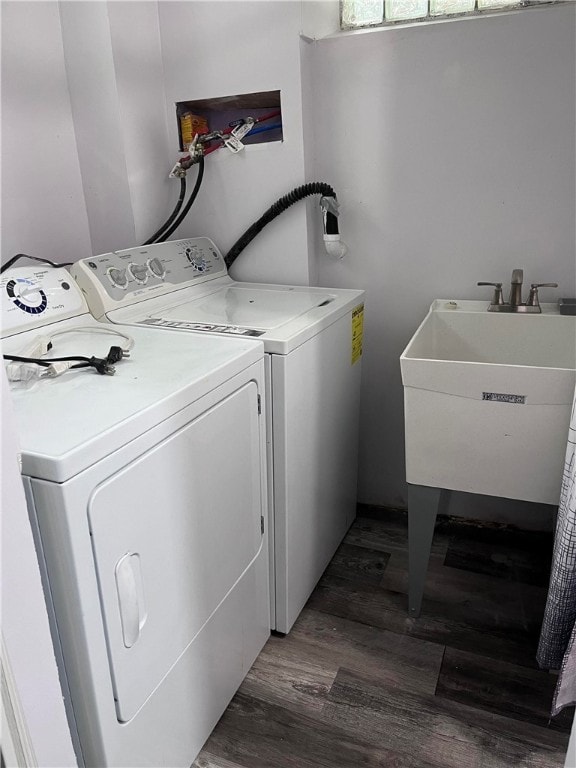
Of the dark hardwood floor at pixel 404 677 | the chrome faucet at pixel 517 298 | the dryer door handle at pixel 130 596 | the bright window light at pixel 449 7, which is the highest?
the bright window light at pixel 449 7

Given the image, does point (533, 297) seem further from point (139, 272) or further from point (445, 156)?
point (139, 272)

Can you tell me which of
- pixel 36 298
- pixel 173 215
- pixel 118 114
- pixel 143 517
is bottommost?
pixel 143 517

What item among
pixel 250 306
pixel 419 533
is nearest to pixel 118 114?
pixel 250 306

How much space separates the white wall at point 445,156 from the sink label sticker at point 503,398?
24.4 inches

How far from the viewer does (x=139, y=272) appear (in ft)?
Answer: 5.78

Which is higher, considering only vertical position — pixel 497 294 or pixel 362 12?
pixel 362 12

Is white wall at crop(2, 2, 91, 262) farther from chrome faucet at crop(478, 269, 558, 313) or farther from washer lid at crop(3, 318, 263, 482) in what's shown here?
chrome faucet at crop(478, 269, 558, 313)

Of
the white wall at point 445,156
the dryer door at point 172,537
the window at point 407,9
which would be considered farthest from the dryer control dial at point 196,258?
the window at point 407,9

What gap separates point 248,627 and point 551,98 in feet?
5.67

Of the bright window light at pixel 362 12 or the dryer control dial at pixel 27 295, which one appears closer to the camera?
the dryer control dial at pixel 27 295

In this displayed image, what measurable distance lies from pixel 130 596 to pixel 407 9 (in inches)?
74.9

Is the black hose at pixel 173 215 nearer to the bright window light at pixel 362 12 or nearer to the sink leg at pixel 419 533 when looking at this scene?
the bright window light at pixel 362 12

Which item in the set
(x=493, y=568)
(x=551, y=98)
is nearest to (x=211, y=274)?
(x=551, y=98)

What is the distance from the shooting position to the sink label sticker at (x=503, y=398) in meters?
1.41
